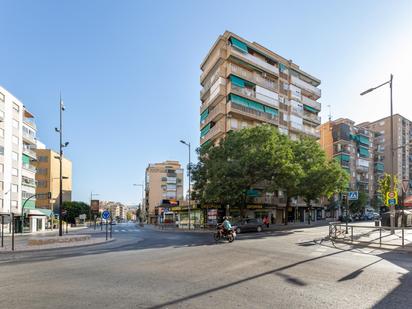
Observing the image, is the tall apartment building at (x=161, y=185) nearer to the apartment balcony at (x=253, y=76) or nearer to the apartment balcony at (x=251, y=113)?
the apartment balcony at (x=251, y=113)

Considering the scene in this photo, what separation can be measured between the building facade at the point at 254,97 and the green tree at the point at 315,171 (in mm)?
4830

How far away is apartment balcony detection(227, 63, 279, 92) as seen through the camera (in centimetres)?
4657

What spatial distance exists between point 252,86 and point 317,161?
15863 millimetres

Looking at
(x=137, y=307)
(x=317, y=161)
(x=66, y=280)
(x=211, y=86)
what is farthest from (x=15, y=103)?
(x=137, y=307)

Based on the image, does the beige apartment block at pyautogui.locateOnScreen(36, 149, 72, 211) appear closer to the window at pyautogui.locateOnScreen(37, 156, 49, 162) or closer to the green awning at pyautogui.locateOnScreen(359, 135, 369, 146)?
the window at pyautogui.locateOnScreen(37, 156, 49, 162)

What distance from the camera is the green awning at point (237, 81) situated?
4628 cm

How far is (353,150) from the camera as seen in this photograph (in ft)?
255

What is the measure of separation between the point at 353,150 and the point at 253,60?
42.8 metres

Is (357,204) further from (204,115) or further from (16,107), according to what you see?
(16,107)

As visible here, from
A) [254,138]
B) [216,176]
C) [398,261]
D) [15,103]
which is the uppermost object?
[15,103]

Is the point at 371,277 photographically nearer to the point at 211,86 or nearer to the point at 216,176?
the point at 216,176

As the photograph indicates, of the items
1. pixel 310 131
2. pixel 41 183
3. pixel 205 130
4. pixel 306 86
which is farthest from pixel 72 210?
pixel 306 86

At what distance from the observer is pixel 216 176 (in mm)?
31828

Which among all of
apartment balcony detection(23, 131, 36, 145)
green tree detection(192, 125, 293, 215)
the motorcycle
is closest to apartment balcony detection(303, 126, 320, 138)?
green tree detection(192, 125, 293, 215)
